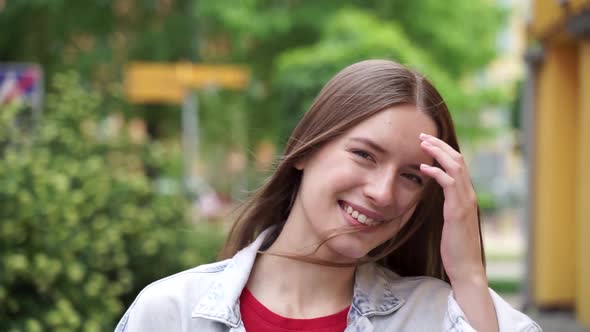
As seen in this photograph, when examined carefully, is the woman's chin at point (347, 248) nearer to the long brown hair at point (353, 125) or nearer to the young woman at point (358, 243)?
the young woman at point (358, 243)

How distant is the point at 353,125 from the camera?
228 cm

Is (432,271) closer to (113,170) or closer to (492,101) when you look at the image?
(113,170)

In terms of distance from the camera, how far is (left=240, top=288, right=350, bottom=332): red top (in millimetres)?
2223

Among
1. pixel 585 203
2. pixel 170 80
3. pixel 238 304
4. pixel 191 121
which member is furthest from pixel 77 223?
pixel 191 121

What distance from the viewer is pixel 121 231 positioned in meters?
7.68

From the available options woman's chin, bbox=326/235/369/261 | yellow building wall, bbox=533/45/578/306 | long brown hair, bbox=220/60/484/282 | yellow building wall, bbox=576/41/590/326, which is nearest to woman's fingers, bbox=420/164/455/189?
long brown hair, bbox=220/60/484/282

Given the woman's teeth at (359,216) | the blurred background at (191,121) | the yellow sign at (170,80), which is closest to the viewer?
the woman's teeth at (359,216)

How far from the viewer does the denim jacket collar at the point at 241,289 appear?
86.4 inches

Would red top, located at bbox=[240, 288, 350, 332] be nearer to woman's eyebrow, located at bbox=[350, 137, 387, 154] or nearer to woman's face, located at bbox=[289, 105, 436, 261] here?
woman's face, located at bbox=[289, 105, 436, 261]

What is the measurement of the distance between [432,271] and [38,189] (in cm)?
398

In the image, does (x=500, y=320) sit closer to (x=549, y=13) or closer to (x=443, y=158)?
(x=443, y=158)

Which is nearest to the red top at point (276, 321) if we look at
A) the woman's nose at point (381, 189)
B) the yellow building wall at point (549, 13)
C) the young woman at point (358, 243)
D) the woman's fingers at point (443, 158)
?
the young woman at point (358, 243)

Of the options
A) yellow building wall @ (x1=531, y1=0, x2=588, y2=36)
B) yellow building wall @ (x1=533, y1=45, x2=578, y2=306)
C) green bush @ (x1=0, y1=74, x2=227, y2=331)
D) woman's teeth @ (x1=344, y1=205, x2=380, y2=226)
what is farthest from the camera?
yellow building wall @ (x1=533, y1=45, x2=578, y2=306)

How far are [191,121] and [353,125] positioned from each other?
17.4 meters
